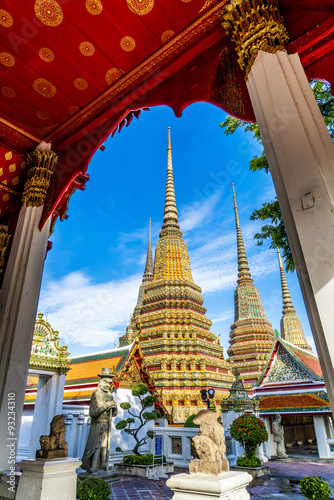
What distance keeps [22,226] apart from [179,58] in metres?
2.42

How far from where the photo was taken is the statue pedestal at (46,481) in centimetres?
260

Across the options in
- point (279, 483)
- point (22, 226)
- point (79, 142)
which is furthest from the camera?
point (279, 483)

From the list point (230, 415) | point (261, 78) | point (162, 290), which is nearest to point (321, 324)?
point (261, 78)

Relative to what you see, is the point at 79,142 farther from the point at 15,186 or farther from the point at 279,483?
the point at 279,483

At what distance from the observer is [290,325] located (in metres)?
29.6

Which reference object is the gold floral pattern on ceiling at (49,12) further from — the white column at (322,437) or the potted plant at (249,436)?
the white column at (322,437)

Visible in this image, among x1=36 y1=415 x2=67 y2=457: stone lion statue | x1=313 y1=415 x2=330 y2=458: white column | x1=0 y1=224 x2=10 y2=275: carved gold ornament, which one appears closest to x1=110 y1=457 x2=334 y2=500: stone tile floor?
x1=313 y1=415 x2=330 y2=458: white column

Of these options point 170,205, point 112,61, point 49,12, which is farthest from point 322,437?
point 170,205

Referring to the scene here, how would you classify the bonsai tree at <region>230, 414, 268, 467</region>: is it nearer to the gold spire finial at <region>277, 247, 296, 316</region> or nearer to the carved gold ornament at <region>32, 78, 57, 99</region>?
the carved gold ornament at <region>32, 78, 57, 99</region>

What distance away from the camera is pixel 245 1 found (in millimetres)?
2379

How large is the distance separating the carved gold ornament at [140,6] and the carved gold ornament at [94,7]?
230mm

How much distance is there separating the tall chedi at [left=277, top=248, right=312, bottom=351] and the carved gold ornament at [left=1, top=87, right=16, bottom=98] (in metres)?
29.0

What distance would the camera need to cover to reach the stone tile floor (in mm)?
6089

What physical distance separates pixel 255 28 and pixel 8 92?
250cm
